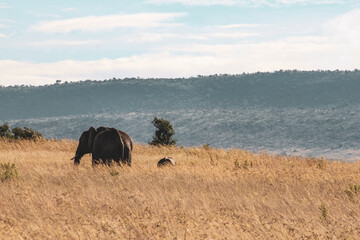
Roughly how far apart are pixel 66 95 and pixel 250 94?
190 ft

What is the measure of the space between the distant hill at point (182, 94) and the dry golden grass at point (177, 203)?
131 meters

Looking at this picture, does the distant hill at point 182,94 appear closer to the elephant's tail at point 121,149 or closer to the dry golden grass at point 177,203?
the elephant's tail at point 121,149

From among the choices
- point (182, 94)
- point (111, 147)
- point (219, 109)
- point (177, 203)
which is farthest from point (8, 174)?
point (182, 94)

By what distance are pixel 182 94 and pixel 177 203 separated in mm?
155637

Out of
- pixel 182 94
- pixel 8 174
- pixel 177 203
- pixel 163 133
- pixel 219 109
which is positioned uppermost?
pixel 8 174

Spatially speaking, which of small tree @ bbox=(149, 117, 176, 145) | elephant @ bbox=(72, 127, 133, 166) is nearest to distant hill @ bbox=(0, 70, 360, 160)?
small tree @ bbox=(149, 117, 176, 145)

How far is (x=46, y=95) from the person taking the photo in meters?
172

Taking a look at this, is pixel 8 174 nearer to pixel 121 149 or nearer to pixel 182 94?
pixel 121 149

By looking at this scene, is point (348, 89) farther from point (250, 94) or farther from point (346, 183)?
point (346, 183)

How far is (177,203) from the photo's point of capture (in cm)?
1077

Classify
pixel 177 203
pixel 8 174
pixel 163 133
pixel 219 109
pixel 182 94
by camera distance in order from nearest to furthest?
pixel 177 203, pixel 8 174, pixel 163 133, pixel 219 109, pixel 182 94

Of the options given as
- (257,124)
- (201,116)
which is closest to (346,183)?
(257,124)

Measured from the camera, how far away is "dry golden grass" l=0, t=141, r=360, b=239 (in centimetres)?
827

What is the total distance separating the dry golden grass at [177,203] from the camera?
8273 millimetres
